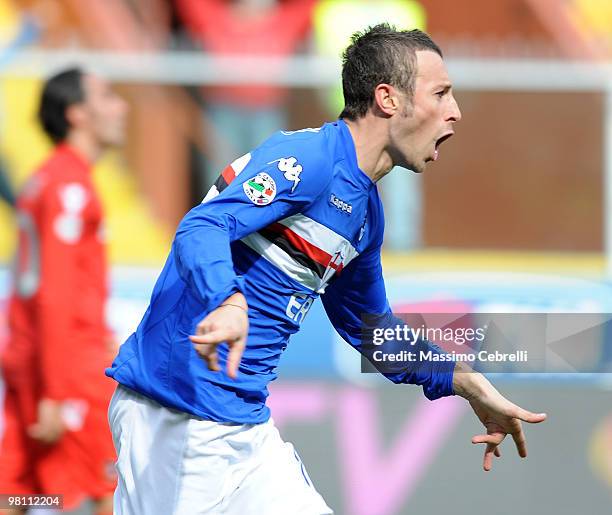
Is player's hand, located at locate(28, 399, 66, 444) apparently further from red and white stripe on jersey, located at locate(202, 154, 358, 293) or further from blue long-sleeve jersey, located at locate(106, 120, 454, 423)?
red and white stripe on jersey, located at locate(202, 154, 358, 293)

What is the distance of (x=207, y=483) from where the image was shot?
9.15ft

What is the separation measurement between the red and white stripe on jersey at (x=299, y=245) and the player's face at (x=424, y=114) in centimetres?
29

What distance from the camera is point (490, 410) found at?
3074mm

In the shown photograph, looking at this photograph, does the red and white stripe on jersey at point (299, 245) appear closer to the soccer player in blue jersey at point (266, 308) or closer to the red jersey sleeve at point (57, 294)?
the soccer player in blue jersey at point (266, 308)

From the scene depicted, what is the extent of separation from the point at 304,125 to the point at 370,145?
21.0ft

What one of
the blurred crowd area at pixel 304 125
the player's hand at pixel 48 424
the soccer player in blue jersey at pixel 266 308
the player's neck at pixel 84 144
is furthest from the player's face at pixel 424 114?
the blurred crowd area at pixel 304 125

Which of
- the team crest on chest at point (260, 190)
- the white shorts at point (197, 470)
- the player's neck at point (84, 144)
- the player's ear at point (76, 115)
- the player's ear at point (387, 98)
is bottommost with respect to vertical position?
the white shorts at point (197, 470)

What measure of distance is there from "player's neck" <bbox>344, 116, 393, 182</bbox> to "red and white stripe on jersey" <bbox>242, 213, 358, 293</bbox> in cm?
19

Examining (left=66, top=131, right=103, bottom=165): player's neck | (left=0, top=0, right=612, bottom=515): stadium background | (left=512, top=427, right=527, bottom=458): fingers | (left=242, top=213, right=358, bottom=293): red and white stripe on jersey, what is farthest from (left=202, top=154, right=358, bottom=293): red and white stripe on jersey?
(left=0, top=0, right=612, bottom=515): stadium background

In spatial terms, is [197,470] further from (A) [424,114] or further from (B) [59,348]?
(B) [59,348]

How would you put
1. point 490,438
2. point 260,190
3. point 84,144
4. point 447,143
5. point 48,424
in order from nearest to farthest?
point 260,190
point 490,438
point 48,424
point 84,144
point 447,143

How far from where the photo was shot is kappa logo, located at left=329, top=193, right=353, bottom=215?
2.77 meters

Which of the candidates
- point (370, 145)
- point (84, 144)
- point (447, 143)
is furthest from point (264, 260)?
point (447, 143)

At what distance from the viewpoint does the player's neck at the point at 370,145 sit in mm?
2863
